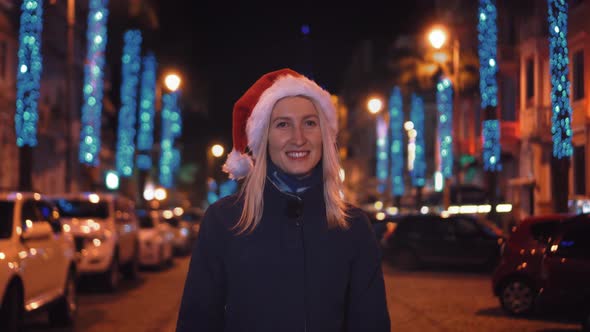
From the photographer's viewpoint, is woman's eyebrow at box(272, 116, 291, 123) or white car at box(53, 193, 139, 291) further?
white car at box(53, 193, 139, 291)

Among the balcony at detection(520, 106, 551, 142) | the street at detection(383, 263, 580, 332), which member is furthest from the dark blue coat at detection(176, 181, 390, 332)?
the balcony at detection(520, 106, 551, 142)

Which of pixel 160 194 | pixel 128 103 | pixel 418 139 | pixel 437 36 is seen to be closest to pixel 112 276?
pixel 437 36

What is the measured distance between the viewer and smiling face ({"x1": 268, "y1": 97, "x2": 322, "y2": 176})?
3.69 meters

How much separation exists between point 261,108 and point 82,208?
15.2 metres

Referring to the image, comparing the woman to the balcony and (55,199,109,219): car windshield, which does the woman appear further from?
the balcony

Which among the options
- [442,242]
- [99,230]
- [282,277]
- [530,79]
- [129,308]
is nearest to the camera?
[282,277]

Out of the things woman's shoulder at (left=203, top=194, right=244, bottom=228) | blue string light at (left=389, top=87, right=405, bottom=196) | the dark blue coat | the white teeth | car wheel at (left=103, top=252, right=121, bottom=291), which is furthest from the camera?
blue string light at (left=389, top=87, right=405, bottom=196)

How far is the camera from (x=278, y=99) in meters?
3.82

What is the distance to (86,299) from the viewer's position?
1645cm

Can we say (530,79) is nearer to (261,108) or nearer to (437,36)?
(437,36)

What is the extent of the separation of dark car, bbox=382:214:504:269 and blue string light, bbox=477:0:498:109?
4.52m

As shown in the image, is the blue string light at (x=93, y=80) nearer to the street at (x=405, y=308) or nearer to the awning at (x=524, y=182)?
the street at (x=405, y=308)

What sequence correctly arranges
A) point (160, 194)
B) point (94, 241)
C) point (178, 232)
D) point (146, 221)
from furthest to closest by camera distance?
point (160, 194), point (178, 232), point (146, 221), point (94, 241)

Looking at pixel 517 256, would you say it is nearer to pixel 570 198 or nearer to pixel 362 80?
pixel 570 198
